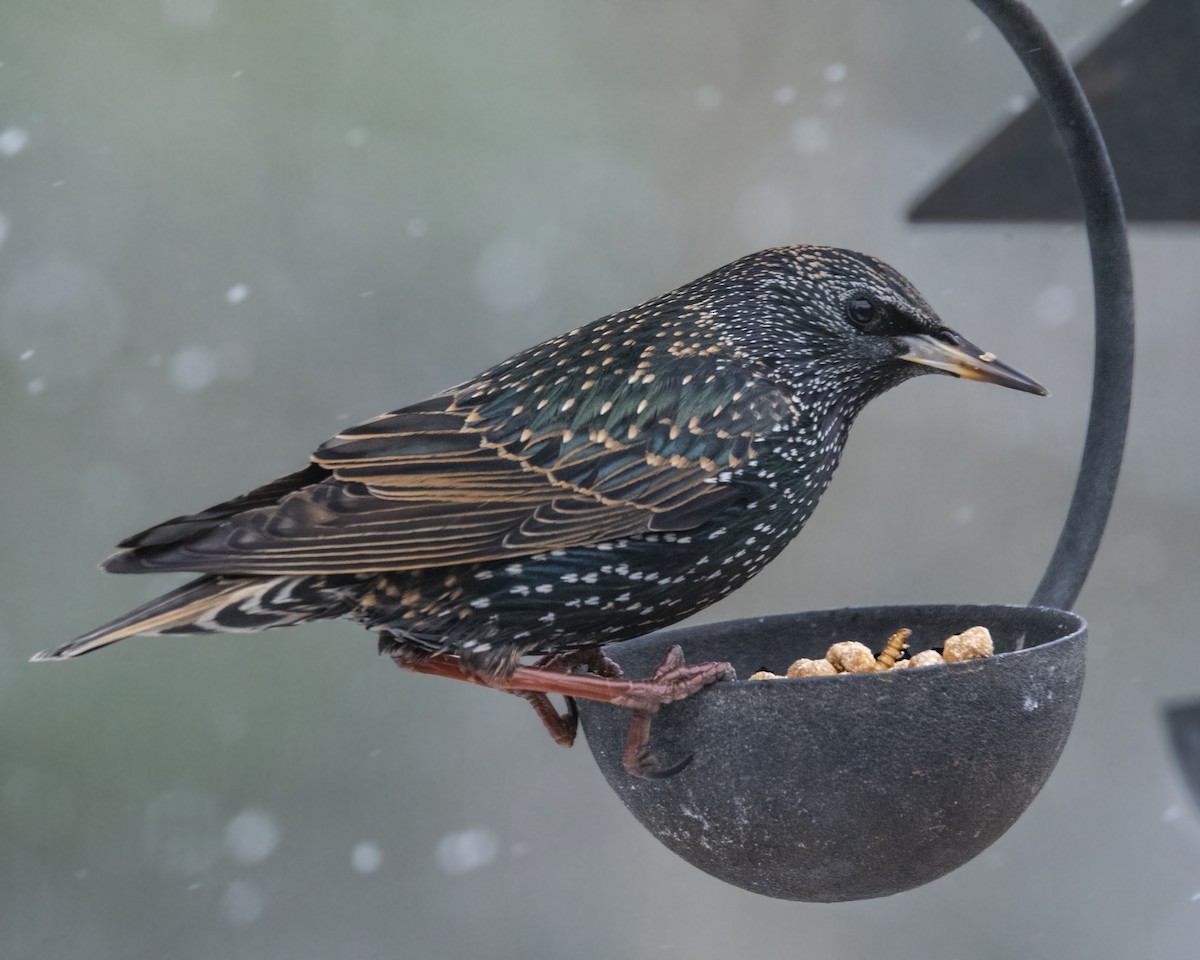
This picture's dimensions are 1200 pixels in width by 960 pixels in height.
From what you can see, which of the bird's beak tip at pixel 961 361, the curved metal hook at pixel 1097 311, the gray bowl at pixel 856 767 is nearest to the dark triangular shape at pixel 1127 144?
the curved metal hook at pixel 1097 311

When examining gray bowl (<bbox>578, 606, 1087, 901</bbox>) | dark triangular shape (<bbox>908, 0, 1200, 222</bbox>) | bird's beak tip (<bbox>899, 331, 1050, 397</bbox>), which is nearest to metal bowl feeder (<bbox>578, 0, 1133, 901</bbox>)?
gray bowl (<bbox>578, 606, 1087, 901</bbox>)

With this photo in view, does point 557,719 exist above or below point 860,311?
below

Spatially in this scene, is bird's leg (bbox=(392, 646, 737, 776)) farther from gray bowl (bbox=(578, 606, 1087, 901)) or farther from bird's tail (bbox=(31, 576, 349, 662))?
bird's tail (bbox=(31, 576, 349, 662))

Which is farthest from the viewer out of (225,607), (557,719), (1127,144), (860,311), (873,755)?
(1127,144)

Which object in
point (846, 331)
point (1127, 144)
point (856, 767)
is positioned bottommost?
point (856, 767)

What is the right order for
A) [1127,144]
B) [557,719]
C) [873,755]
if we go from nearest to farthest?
[873,755], [557,719], [1127,144]

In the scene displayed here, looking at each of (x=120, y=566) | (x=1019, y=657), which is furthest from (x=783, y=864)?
(x=120, y=566)

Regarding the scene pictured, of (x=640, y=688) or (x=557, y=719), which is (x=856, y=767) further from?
(x=557, y=719)

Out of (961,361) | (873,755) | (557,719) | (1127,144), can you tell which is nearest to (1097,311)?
(961,361)
